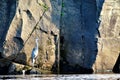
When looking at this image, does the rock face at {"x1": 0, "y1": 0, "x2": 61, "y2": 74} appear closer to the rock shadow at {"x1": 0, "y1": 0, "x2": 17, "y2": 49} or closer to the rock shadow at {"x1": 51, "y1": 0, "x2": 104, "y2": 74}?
the rock shadow at {"x1": 0, "y1": 0, "x2": 17, "y2": 49}

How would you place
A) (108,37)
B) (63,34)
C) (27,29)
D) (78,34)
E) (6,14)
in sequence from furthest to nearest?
(63,34) → (78,34) → (108,37) → (6,14) → (27,29)

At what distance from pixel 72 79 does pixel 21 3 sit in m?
9.73

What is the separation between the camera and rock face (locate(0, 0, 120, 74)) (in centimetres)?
2633

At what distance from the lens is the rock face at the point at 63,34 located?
2633cm

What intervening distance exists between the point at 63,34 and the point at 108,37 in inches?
102

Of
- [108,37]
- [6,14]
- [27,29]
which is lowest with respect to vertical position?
[108,37]

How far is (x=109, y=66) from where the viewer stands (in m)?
27.0

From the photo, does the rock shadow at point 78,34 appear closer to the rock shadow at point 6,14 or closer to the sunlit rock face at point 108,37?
the sunlit rock face at point 108,37

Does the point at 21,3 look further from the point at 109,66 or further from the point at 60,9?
the point at 109,66

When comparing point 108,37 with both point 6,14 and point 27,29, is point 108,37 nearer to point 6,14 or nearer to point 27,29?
point 27,29

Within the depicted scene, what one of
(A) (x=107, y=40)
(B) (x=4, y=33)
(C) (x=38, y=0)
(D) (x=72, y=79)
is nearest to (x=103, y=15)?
(A) (x=107, y=40)

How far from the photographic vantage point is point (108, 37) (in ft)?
88.7

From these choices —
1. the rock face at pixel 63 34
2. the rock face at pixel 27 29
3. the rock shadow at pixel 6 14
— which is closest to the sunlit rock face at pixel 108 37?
the rock face at pixel 63 34

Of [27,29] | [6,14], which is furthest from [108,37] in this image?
[6,14]
